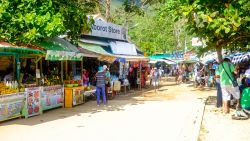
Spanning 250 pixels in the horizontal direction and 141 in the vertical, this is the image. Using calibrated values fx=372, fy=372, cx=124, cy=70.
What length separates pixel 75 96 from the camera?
14945mm

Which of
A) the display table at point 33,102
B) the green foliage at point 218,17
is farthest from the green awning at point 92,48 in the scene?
the green foliage at point 218,17

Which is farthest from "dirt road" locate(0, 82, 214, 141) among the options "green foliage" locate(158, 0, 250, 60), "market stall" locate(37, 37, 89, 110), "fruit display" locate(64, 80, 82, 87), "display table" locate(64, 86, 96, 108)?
"green foliage" locate(158, 0, 250, 60)

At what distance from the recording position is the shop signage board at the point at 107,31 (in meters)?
20.8

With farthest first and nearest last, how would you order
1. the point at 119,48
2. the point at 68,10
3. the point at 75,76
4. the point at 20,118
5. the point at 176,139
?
the point at 119,48 < the point at 75,76 < the point at 68,10 < the point at 20,118 < the point at 176,139

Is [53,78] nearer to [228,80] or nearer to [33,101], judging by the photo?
[33,101]

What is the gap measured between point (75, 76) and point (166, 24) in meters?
34.8

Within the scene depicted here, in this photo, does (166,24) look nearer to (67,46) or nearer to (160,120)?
(67,46)

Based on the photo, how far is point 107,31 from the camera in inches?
875

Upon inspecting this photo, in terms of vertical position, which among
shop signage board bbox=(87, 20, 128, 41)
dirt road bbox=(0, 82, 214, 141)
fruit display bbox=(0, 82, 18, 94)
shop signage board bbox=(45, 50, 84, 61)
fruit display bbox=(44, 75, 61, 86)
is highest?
shop signage board bbox=(87, 20, 128, 41)

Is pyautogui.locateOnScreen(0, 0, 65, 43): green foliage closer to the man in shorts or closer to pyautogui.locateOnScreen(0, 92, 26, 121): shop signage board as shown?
pyautogui.locateOnScreen(0, 92, 26, 121): shop signage board

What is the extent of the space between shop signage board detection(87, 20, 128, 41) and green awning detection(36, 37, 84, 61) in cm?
531

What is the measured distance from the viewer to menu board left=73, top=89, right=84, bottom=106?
1487cm

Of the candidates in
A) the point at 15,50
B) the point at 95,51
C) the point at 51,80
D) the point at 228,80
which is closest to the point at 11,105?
the point at 15,50

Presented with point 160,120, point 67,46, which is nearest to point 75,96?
point 67,46
